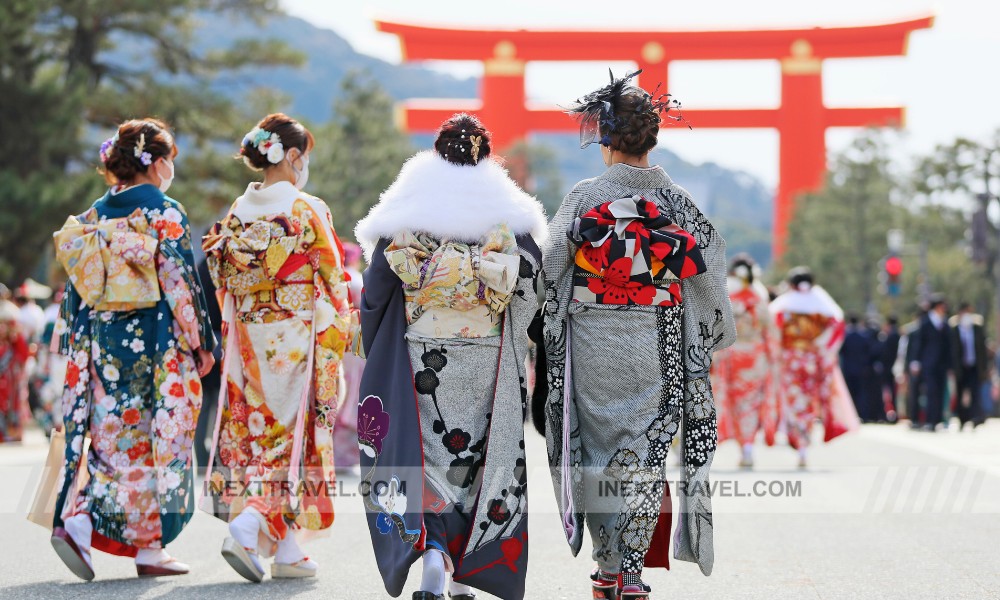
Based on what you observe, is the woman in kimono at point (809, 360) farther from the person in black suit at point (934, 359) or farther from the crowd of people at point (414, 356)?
the crowd of people at point (414, 356)

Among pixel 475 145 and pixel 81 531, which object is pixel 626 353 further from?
pixel 81 531

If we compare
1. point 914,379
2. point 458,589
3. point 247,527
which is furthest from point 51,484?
point 914,379

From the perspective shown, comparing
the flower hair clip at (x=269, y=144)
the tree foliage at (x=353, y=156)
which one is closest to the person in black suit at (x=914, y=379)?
the tree foliage at (x=353, y=156)

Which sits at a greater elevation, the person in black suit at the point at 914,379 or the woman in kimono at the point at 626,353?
the woman in kimono at the point at 626,353

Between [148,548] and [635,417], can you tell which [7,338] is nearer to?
[148,548]

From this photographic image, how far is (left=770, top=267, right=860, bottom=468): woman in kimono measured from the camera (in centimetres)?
1196

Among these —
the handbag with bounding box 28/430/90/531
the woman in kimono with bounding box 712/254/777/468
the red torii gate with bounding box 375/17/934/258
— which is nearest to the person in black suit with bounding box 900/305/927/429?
the woman in kimono with bounding box 712/254/777/468

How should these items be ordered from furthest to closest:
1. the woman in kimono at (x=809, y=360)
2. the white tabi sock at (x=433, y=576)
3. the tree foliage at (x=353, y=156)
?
1. the tree foliage at (x=353, y=156)
2. the woman in kimono at (x=809, y=360)
3. the white tabi sock at (x=433, y=576)

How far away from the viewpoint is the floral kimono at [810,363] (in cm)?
1197

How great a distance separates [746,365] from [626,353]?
7119 millimetres

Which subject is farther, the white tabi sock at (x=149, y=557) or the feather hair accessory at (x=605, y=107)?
the white tabi sock at (x=149, y=557)

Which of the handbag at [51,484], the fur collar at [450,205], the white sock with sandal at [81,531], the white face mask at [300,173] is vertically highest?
the white face mask at [300,173]

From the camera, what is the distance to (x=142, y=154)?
5770 mm

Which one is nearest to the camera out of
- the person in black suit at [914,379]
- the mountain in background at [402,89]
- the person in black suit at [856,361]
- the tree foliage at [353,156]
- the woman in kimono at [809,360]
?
the woman in kimono at [809,360]
